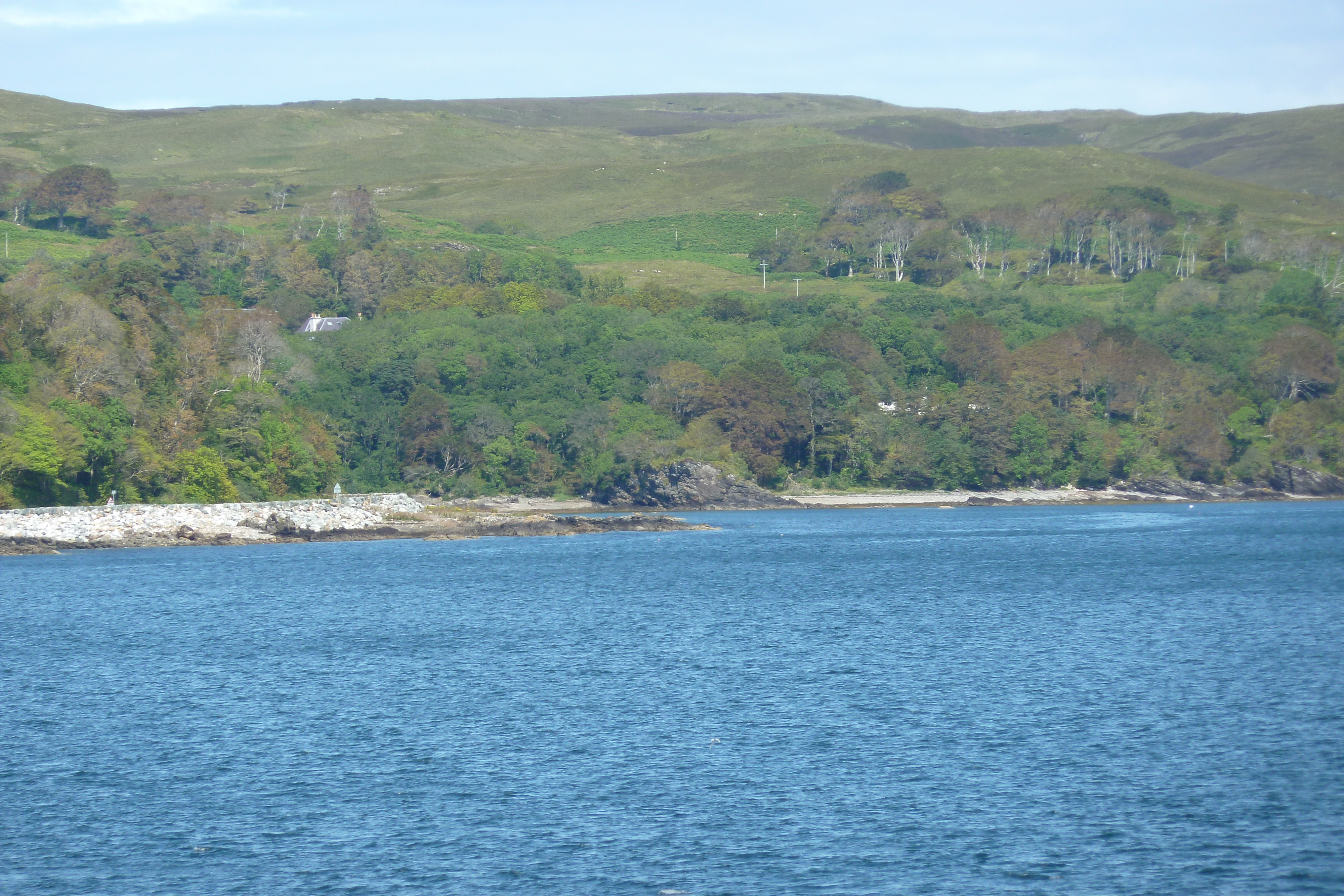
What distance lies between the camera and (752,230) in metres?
186

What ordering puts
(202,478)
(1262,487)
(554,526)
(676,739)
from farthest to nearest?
(1262,487)
(554,526)
(202,478)
(676,739)

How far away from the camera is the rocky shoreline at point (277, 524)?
6450 centimetres

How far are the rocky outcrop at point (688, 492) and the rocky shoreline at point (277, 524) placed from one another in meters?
9.38

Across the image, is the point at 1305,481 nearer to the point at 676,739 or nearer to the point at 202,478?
the point at 202,478

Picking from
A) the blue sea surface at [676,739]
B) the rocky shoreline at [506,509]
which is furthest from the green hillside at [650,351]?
the blue sea surface at [676,739]

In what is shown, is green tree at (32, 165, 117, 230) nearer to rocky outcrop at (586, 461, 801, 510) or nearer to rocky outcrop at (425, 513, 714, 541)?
rocky outcrop at (586, 461, 801, 510)

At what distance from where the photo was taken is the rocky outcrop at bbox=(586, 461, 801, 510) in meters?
98.8

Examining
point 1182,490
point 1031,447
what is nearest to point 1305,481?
point 1182,490

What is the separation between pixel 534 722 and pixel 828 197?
169074mm

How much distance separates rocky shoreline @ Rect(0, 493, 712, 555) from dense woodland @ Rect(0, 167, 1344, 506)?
2889 mm

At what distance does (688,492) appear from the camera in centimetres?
9950

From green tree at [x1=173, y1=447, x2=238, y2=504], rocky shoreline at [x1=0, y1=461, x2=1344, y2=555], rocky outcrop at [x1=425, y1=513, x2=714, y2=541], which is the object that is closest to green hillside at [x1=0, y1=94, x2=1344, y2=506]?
green tree at [x1=173, y1=447, x2=238, y2=504]

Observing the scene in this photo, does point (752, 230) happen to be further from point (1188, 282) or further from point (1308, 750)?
point (1308, 750)

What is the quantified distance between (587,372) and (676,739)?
8947cm
